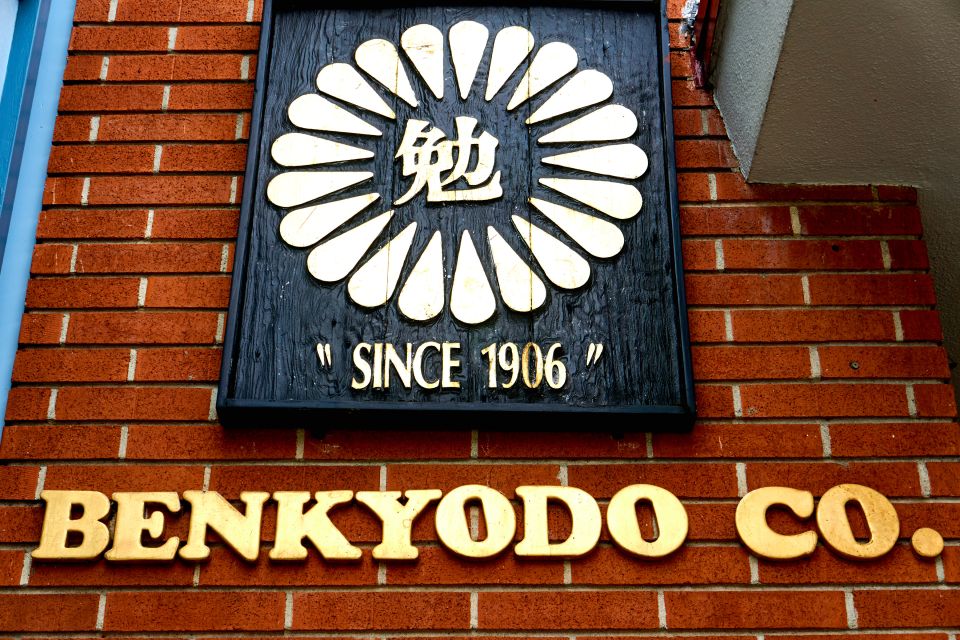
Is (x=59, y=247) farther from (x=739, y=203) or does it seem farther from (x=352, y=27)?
(x=739, y=203)

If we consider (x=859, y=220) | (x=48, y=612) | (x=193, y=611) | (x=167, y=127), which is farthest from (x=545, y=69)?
(x=48, y=612)

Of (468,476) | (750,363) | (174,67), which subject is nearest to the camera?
(468,476)

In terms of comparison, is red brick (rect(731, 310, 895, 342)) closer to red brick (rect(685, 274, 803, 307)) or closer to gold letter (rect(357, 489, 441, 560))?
red brick (rect(685, 274, 803, 307))

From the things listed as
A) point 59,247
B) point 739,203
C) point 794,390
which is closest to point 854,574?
point 794,390

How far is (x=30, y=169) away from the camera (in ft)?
8.05

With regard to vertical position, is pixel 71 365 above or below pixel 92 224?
below

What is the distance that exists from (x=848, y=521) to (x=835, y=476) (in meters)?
0.10

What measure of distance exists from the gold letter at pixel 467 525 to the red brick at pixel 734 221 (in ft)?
2.49

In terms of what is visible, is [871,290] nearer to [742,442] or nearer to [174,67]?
[742,442]

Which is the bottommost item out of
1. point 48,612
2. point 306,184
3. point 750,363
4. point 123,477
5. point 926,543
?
point 48,612

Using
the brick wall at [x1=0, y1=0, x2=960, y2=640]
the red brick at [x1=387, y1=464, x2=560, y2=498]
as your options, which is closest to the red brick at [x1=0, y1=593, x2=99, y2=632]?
the brick wall at [x1=0, y1=0, x2=960, y2=640]

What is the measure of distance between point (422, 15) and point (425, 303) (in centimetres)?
79

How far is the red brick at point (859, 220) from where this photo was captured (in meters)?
2.40

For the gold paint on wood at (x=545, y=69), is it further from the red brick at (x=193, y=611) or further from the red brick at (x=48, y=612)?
the red brick at (x=48, y=612)
